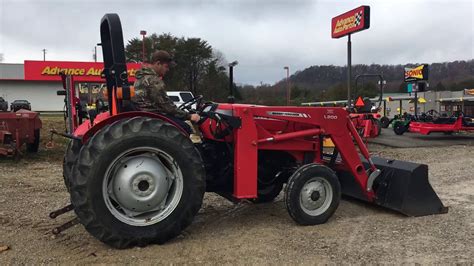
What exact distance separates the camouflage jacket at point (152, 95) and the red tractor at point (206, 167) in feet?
0.48

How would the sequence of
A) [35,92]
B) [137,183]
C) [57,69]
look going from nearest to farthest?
[137,183] < [57,69] < [35,92]

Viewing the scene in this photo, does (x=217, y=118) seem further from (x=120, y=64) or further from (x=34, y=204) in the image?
(x=34, y=204)

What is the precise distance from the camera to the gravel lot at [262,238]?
3861 mm

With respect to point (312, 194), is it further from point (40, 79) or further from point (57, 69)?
point (40, 79)

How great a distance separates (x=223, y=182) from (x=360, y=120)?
8.98 m

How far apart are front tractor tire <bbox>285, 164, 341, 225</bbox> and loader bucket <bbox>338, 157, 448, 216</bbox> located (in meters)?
0.83

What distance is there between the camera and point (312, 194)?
4.82 m

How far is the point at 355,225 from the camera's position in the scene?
4855 millimetres

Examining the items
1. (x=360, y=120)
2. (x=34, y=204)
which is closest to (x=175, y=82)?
(x=360, y=120)

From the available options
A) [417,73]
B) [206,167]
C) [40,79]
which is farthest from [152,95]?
[40,79]

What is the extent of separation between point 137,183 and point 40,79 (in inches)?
1783

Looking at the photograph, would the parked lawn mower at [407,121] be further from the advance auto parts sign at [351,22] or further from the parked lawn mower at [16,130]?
the parked lawn mower at [16,130]

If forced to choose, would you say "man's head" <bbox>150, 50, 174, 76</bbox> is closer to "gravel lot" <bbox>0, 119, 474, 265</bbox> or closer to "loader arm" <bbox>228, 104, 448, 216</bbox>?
"loader arm" <bbox>228, 104, 448, 216</bbox>

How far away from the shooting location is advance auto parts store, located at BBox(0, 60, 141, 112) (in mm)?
43781
